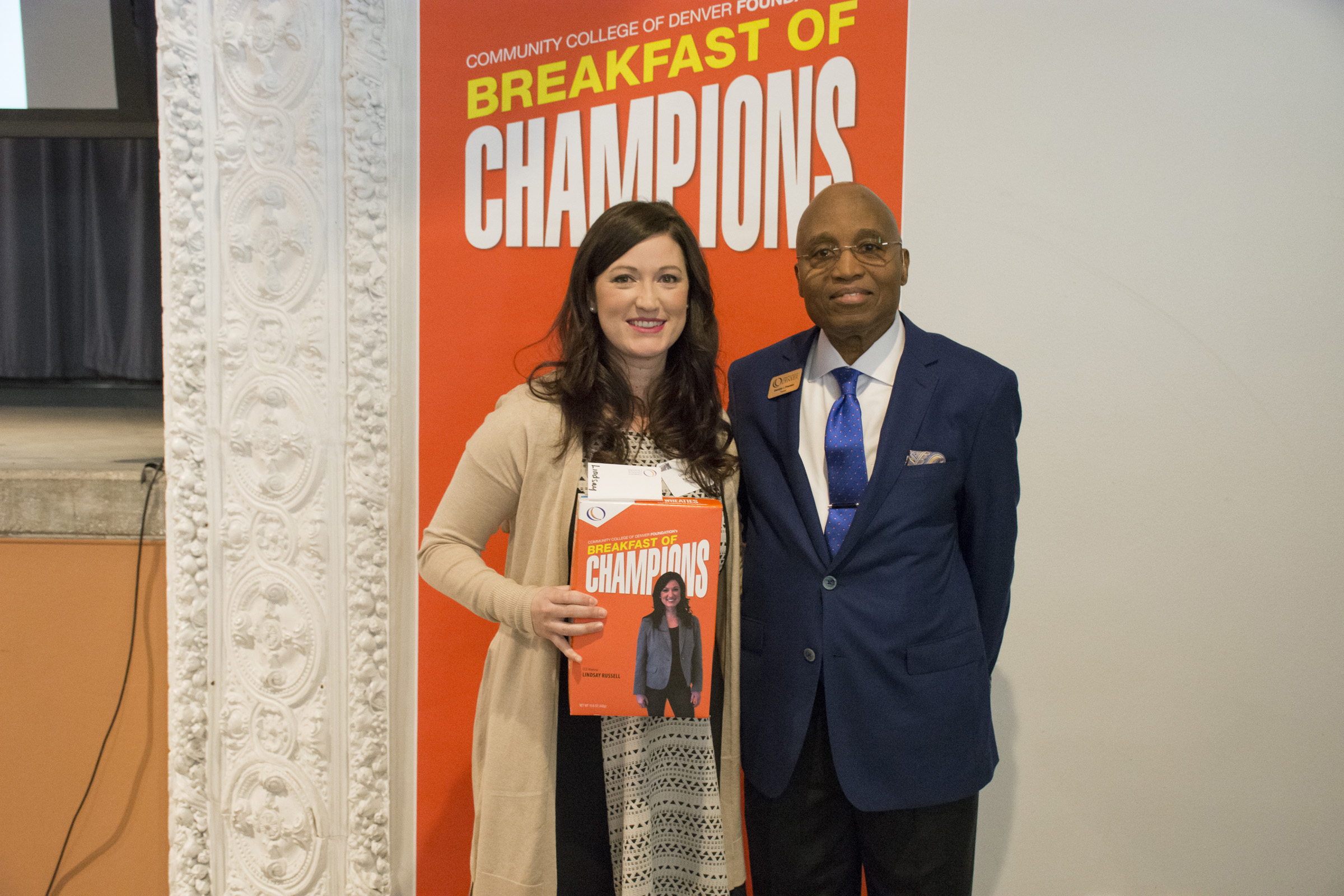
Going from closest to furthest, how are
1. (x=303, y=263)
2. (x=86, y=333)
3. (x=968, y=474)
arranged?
(x=968, y=474) → (x=303, y=263) → (x=86, y=333)

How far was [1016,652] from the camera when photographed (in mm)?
2176

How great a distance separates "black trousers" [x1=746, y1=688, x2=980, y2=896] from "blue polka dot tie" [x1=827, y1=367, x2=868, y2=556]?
325 millimetres

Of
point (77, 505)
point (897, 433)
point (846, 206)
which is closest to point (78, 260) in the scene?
point (77, 505)

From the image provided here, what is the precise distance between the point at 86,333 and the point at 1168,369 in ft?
12.2

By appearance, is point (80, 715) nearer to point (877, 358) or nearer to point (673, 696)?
point (673, 696)

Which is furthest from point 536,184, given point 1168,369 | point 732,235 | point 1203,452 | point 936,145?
point 1203,452

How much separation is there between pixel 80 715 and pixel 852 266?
253 cm

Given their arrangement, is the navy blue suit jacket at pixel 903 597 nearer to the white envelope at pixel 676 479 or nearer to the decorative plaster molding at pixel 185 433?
the white envelope at pixel 676 479

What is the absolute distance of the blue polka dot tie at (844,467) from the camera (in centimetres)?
143

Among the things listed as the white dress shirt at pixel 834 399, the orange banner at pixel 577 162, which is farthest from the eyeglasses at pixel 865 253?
the orange banner at pixel 577 162

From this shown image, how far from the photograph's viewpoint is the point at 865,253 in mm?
1449

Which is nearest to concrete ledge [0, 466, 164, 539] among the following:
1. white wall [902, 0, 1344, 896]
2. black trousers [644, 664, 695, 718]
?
black trousers [644, 664, 695, 718]

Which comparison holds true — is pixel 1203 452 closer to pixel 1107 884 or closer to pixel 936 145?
pixel 936 145

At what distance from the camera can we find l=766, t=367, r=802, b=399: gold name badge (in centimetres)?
153
